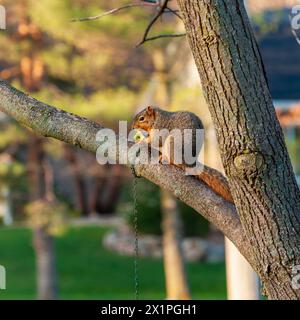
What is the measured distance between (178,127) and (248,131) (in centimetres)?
137

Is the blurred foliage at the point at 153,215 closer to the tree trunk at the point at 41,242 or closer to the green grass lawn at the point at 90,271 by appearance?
the green grass lawn at the point at 90,271

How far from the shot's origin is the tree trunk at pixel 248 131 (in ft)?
10.8

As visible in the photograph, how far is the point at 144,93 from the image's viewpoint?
43.0 feet

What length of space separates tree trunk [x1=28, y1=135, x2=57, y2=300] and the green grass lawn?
246 millimetres

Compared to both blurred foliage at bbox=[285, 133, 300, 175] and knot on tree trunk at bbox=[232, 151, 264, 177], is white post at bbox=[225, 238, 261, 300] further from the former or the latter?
blurred foliage at bbox=[285, 133, 300, 175]

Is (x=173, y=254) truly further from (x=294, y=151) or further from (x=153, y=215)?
(x=153, y=215)

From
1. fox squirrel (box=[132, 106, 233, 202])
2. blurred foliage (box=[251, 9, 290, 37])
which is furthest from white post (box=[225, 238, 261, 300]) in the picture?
blurred foliage (box=[251, 9, 290, 37])

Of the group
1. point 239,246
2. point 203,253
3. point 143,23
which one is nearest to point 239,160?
point 239,246

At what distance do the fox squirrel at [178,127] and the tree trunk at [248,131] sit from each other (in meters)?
0.44

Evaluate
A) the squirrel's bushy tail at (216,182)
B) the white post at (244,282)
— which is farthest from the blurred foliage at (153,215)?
the squirrel's bushy tail at (216,182)

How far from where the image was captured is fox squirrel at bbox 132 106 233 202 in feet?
12.8

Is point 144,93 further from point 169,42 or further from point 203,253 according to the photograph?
point 203,253

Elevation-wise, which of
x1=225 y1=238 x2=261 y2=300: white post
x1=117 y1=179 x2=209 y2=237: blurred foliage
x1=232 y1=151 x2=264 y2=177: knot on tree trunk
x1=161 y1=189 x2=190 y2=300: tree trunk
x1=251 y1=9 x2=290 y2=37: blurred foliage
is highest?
x1=251 y1=9 x2=290 y2=37: blurred foliage

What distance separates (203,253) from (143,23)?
5457mm
